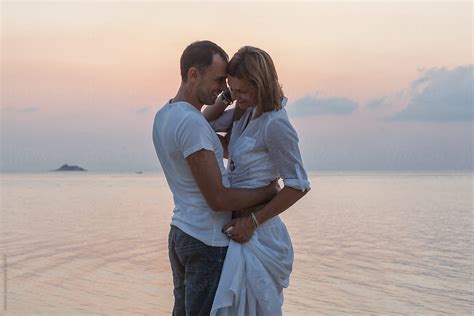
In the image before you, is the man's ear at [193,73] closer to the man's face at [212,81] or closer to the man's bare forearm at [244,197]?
the man's face at [212,81]

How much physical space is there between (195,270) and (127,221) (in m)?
15.4

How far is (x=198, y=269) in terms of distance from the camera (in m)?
3.21

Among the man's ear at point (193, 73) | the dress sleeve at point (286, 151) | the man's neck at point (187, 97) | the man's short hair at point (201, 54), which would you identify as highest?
the man's short hair at point (201, 54)

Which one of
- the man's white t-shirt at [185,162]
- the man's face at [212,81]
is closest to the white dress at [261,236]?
the man's white t-shirt at [185,162]

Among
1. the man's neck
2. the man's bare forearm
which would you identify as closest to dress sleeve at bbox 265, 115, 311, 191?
the man's bare forearm

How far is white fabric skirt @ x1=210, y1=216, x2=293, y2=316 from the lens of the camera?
3.18m

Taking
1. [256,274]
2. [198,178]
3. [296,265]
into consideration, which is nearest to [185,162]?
[198,178]

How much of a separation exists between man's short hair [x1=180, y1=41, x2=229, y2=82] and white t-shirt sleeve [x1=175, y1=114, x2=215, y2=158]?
0.77ft

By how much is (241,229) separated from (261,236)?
0.14 metres

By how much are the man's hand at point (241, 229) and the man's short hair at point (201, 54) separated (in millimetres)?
705

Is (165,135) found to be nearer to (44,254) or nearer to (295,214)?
(44,254)

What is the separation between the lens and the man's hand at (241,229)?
3189 millimetres

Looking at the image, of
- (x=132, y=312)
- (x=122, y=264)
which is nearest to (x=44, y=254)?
(x=122, y=264)

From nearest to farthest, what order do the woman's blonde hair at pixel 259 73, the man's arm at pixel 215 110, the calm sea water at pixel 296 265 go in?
the woman's blonde hair at pixel 259 73 → the man's arm at pixel 215 110 → the calm sea water at pixel 296 265
